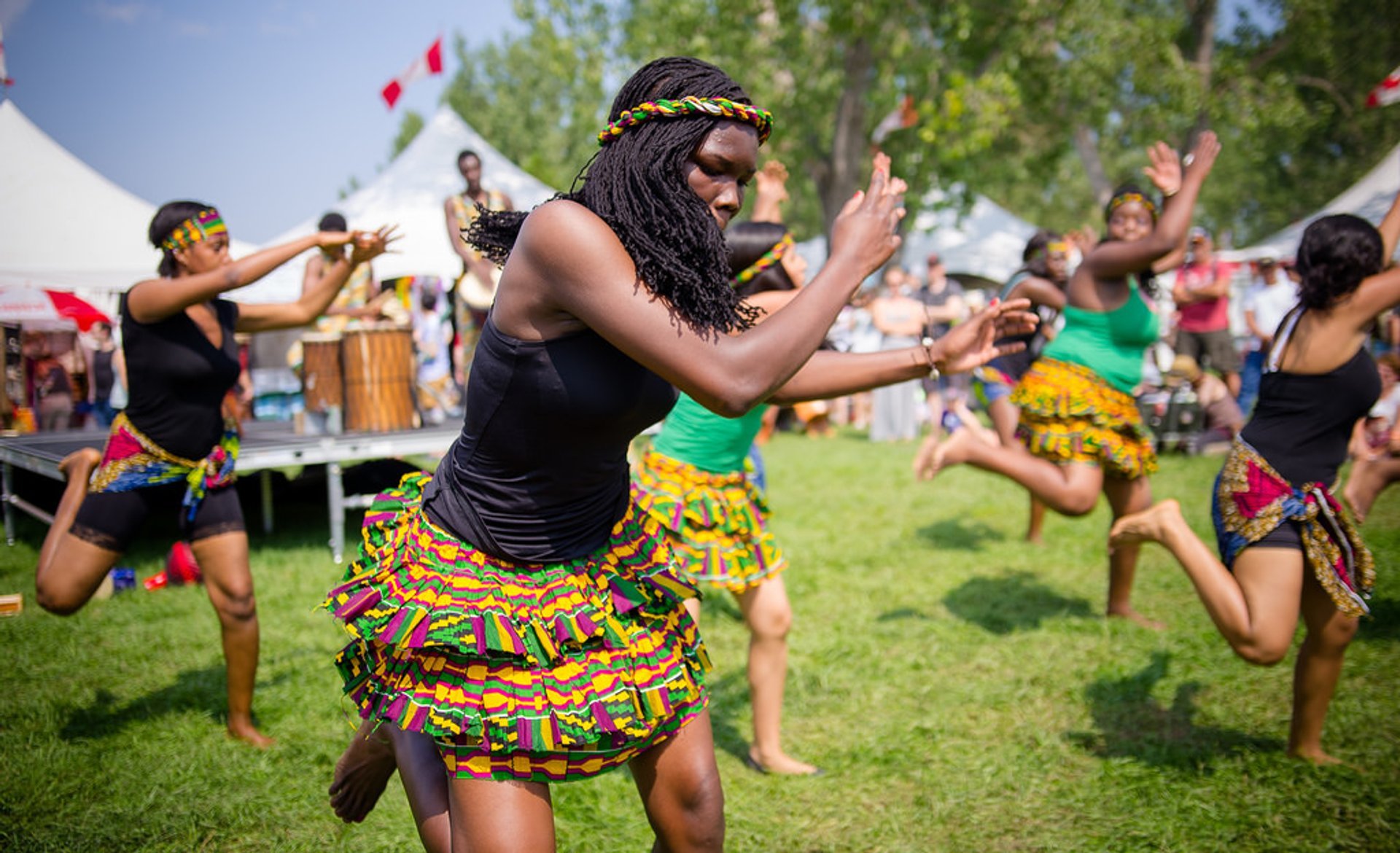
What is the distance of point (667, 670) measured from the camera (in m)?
2.14

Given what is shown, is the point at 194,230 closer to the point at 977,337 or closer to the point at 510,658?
the point at 510,658

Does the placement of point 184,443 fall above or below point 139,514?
above

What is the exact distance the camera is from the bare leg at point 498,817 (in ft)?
6.18

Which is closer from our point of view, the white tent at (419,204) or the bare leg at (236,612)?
the bare leg at (236,612)

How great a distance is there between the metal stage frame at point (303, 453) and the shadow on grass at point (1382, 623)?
245 inches

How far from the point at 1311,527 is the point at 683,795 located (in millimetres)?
2793

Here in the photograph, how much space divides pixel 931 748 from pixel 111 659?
4505 mm

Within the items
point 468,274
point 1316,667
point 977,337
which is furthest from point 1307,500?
point 468,274

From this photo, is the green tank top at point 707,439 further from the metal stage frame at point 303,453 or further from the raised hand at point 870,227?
the metal stage frame at point 303,453

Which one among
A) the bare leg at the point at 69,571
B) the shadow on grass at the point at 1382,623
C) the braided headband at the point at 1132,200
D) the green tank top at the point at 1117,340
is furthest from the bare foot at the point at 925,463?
the bare leg at the point at 69,571

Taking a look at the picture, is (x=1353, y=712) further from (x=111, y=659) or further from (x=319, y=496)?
(x=319, y=496)

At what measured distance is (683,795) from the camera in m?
2.12

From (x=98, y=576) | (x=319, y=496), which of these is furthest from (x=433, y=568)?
(x=319, y=496)

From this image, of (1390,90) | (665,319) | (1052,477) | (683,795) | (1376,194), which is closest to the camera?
(665,319)
